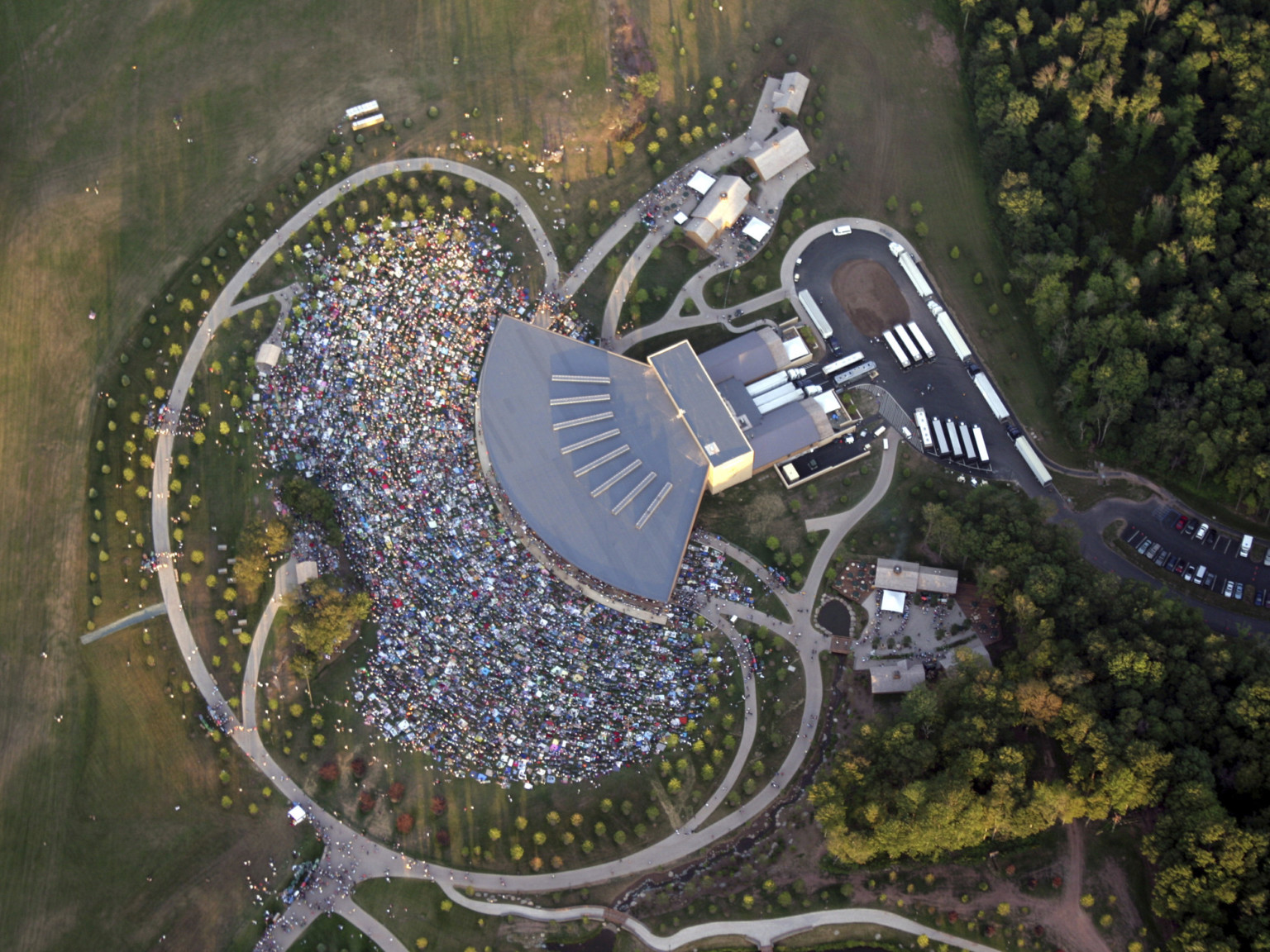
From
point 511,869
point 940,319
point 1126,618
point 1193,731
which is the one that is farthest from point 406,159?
point 1193,731

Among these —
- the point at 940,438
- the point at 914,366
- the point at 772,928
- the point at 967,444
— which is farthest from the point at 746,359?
the point at 772,928

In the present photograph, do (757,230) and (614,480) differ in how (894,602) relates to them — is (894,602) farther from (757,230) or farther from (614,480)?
(757,230)

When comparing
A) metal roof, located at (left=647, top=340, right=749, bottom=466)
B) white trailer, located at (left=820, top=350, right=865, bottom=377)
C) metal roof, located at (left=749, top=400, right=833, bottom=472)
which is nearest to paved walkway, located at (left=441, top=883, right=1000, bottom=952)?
metal roof, located at (left=647, top=340, right=749, bottom=466)

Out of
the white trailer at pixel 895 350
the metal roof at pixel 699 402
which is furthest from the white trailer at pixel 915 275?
the metal roof at pixel 699 402

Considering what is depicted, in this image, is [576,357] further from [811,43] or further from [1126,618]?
[1126,618]

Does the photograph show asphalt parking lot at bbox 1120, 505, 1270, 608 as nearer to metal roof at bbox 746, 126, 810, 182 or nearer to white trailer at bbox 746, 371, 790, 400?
white trailer at bbox 746, 371, 790, 400

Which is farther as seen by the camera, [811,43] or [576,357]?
[811,43]
